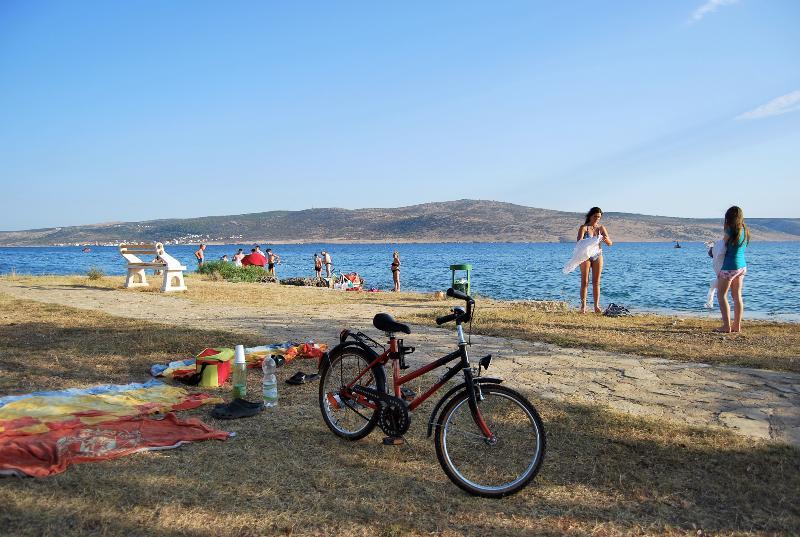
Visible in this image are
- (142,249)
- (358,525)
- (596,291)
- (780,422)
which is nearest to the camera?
(358,525)

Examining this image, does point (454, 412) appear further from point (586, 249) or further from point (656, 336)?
point (586, 249)

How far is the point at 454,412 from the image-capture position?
149 inches

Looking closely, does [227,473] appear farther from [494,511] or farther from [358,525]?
[494,511]

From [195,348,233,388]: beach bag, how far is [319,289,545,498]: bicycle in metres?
1.88

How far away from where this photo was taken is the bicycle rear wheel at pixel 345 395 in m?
4.56

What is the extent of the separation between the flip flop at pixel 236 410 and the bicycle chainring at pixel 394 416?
146 cm

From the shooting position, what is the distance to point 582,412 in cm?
518

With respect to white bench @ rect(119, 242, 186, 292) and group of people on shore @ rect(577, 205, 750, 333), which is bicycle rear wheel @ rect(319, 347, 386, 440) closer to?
group of people on shore @ rect(577, 205, 750, 333)

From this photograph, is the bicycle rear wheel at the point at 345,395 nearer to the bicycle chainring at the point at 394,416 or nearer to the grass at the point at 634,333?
the bicycle chainring at the point at 394,416

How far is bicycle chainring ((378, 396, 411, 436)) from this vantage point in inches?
165

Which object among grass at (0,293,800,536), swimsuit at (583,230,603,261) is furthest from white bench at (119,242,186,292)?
grass at (0,293,800,536)

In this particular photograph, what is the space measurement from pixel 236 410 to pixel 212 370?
117cm

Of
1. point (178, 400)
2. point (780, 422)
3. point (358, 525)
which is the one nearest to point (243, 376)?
point (178, 400)

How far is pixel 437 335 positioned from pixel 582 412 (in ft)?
13.6
